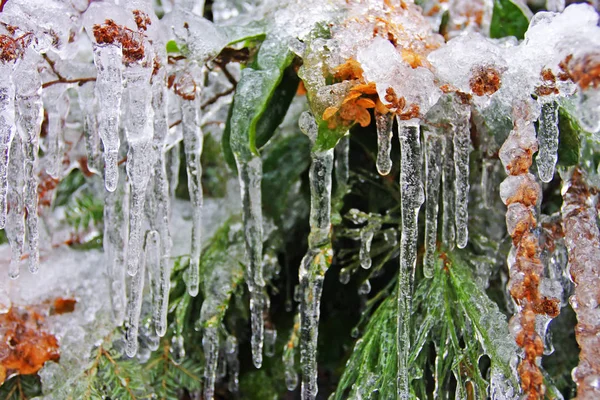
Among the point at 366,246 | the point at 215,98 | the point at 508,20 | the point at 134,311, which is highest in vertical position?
the point at 508,20

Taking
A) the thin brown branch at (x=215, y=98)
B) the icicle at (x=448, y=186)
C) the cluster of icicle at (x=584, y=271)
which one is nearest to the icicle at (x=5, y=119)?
the thin brown branch at (x=215, y=98)

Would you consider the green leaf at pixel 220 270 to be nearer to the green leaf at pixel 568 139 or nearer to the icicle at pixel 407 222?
the icicle at pixel 407 222

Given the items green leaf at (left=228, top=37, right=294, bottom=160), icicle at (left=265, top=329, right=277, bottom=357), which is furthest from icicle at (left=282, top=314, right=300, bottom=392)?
green leaf at (left=228, top=37, right=294, bottom=160)

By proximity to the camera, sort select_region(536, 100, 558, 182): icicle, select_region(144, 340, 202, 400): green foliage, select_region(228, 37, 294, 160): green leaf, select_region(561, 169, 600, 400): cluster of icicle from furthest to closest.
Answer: select_region(144, 340, 202, 400): green foliage < select_region(228, 37, 294, 160): green leaf < select_region(536, 100, 558, 182): icicle < select_region(561, 169, 600, 400): cluster of icicle

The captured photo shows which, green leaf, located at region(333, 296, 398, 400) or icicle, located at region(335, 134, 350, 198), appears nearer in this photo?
green leaf, located at region(333, 296, 398, 400)

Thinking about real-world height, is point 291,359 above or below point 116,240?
below

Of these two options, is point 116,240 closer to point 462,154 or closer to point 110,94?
point 110,94

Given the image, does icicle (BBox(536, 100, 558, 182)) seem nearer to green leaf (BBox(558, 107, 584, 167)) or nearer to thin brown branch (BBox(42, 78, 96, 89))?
green leaf (BBox(558, 107, 584, 167))

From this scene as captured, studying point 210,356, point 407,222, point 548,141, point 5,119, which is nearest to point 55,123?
point 5,119
